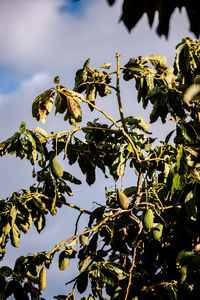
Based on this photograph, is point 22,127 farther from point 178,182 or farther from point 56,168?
point 178,182

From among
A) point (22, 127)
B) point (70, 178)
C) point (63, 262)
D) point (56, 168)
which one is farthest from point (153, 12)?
point (63, 262)

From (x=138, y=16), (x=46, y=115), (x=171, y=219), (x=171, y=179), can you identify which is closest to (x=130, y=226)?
(x=171, y=219)

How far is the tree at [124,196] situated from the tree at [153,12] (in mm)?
912

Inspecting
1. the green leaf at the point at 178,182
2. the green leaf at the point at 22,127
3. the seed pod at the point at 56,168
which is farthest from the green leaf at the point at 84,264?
the green leaf at the point at 22,127

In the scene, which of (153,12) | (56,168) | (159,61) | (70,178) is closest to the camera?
(153,12)

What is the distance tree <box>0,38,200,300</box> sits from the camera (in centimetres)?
201

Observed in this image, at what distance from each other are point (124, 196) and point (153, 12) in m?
1.26

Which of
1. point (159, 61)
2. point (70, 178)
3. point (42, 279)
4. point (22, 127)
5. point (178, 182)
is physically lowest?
point (42, 279)

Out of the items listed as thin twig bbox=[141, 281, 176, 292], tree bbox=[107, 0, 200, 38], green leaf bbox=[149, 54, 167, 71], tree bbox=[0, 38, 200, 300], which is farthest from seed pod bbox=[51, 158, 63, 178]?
tree bbox=[107, 0, 200, 38]

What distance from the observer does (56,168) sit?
2094 mm

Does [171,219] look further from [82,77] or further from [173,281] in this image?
[82,77]

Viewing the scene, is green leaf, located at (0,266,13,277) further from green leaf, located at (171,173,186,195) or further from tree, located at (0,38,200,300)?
green leaf, located at (171,173,186,195)

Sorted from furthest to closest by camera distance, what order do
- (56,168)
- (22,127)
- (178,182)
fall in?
(22,127), (56,168), (178,182)

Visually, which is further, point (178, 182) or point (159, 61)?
point (159, 61)
